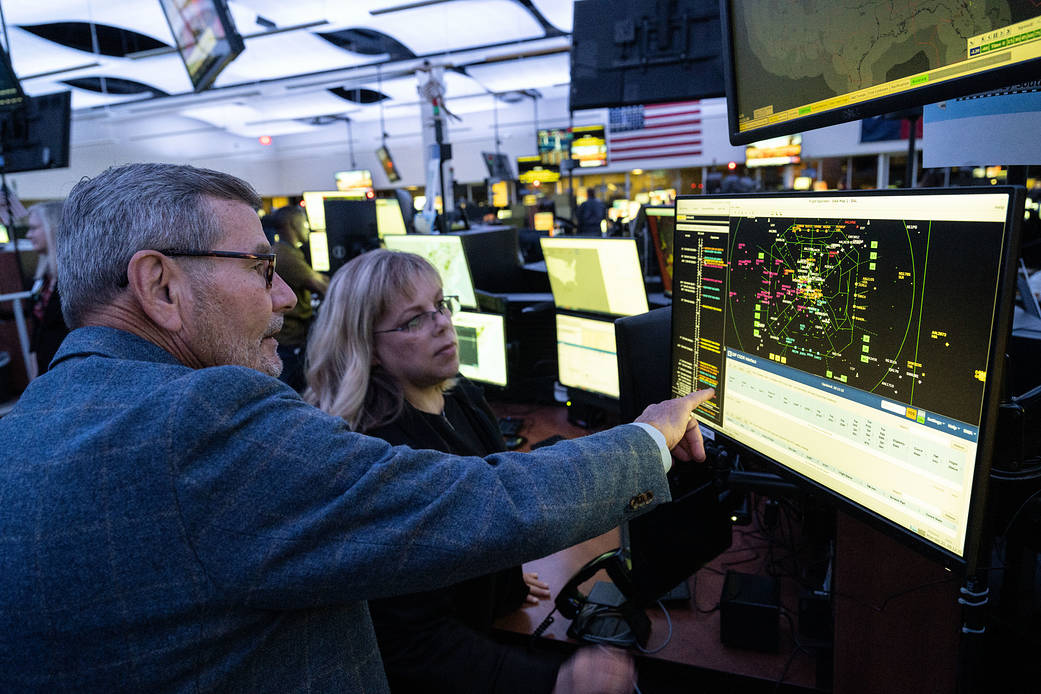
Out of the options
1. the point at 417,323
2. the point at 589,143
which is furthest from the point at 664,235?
the point at 589,143

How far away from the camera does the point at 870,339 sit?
2.66 ft

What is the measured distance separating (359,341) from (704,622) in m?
1.01

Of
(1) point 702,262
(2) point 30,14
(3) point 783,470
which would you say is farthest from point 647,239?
(2) point 30,14

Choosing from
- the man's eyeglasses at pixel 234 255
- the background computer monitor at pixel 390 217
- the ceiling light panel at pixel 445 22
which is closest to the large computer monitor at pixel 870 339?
the man's eyeglasses at pixel 234 255

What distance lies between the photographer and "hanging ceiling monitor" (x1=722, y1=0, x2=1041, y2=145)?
72 centimetres

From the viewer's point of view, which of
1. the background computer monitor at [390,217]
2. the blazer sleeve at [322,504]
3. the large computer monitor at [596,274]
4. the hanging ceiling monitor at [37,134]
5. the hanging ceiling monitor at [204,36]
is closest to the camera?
the blazer sleeve at [322,504]

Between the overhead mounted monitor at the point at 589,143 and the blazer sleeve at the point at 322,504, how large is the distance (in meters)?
9.61

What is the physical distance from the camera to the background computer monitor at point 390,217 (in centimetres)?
438

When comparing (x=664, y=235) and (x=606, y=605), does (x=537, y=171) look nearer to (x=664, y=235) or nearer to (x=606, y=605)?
(x=664, y=235)

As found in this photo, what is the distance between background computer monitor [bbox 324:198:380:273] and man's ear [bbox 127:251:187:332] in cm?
302

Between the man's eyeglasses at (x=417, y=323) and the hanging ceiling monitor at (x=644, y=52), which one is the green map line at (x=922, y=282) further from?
the hanging ceiling monitor at (x=644, y=52)

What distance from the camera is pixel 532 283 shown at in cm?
348

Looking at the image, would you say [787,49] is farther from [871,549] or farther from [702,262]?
[871,549]

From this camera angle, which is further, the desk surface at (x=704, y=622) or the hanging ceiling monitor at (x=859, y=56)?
the desk surface at (x=704, y=622)
